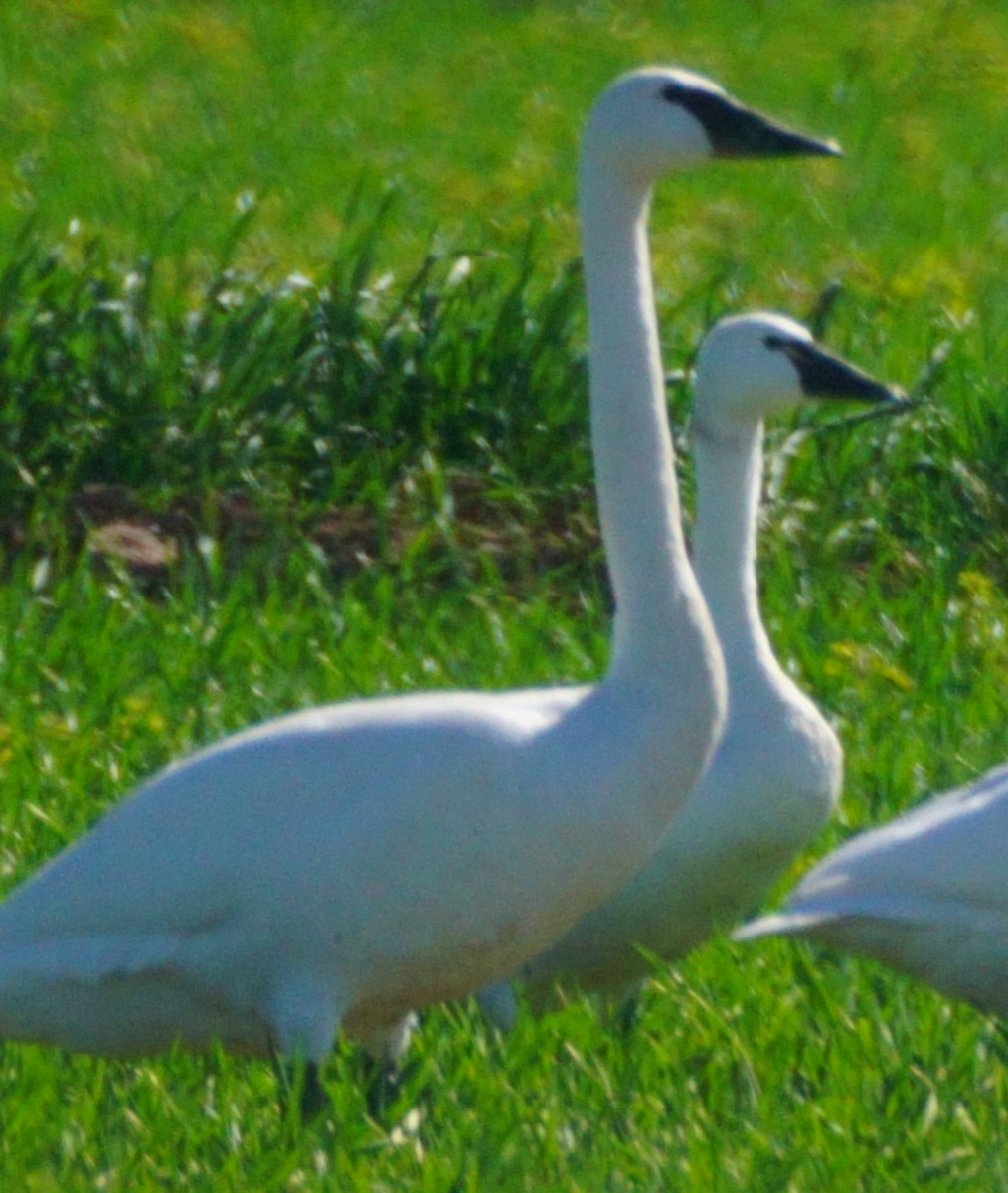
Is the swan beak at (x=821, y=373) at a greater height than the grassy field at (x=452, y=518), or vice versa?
the swan beak at (x=821, y=373)

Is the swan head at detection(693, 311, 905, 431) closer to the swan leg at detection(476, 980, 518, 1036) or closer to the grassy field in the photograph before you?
the grassy field

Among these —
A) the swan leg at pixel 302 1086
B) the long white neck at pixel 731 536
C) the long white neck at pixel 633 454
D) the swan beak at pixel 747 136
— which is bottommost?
the swan leg at pixel 302 1086

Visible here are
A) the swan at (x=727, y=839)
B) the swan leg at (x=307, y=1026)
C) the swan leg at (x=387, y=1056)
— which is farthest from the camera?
the swan at (x=727, y=839)

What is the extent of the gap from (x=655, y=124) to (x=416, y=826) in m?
1.02

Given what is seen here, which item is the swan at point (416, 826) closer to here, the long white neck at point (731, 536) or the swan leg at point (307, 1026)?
the swan leg at point (307, 1026)

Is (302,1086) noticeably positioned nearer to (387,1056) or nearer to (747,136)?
(387,1056)

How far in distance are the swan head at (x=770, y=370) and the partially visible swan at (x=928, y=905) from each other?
985mm

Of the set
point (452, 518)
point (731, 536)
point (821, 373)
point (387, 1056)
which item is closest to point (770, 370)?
point (821, 373)

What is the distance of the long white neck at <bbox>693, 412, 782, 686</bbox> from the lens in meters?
4.51

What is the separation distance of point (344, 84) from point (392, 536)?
24.9ft

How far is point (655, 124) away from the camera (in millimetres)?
3877

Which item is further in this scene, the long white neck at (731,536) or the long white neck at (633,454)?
the long white neck at (731,536)

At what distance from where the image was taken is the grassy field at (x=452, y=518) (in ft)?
11.6

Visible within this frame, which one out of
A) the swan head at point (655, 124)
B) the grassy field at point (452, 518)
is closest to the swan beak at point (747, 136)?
the swan head at point (655, 124)
